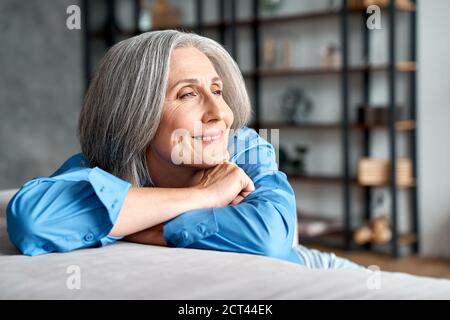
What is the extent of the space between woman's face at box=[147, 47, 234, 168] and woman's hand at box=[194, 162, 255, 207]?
26mm

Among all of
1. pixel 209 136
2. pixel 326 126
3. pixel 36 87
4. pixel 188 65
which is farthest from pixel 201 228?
pixel 36 87

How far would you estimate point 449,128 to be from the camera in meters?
4.62

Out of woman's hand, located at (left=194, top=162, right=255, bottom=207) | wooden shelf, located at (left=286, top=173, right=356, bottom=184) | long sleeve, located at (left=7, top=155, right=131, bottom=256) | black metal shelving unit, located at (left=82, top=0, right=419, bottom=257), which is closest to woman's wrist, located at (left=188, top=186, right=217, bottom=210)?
woman's hand, located at (left=194, top=162, right=255, bottom=207)

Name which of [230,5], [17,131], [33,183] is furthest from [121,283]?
[17,131]

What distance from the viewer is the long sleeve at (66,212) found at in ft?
3.55

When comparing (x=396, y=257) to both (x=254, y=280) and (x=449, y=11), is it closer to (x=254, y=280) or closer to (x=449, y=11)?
(x=449, y=11)

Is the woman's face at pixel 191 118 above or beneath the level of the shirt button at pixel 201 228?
above

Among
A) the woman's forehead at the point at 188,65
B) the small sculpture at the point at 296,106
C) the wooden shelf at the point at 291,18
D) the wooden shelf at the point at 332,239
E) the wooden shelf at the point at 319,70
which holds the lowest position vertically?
the wooden shelf at the point at 332,239

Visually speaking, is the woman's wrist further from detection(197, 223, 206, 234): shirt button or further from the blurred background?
the blurred background

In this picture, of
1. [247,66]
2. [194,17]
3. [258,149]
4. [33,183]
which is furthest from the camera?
[194,17]

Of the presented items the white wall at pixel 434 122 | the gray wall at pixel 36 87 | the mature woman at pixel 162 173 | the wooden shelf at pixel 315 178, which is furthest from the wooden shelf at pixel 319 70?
the mature woman at pixel 162 173

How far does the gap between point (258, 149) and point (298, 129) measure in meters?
4.02

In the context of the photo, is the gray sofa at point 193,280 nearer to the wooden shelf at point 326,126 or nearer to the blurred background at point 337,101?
the blurred background at point 337,101

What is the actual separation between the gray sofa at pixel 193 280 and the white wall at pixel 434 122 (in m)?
4.00
